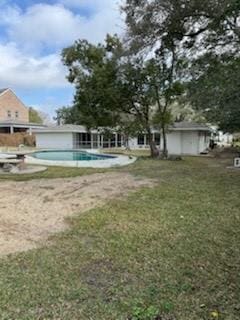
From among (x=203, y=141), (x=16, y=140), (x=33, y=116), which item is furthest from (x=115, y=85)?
(x=33, y=116)

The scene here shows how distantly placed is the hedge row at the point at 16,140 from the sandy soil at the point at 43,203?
28.1 metres

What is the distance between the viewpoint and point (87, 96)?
21.7 meters

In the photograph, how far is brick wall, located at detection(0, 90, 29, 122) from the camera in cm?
4720

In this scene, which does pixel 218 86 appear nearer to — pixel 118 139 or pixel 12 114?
pixel 118 139

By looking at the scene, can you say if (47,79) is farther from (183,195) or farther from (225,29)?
(183,195)

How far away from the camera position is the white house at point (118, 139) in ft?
101

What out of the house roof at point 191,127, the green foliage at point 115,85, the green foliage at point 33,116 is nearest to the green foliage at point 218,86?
the green foliage at point 115,85

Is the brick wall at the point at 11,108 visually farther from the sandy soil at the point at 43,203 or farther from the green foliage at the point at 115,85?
the sandy soil at the point at 43,203

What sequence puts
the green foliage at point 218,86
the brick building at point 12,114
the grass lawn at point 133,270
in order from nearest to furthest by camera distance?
the grass lawn at point 133,270, the green foliage at point 218,86, the brick building at point 12,114

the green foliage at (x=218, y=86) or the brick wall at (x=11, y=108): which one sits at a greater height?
the brick wall at (x=11, y=108)

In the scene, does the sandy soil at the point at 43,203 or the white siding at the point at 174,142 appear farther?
the white siding at the point at 174,142

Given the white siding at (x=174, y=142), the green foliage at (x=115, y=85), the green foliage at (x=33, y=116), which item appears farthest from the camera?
the green foliage at (x=33, y=116)

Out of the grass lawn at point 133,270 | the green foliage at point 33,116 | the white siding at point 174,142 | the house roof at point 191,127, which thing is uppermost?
the green foliage at point 33,116

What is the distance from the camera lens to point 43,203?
8109 mm
